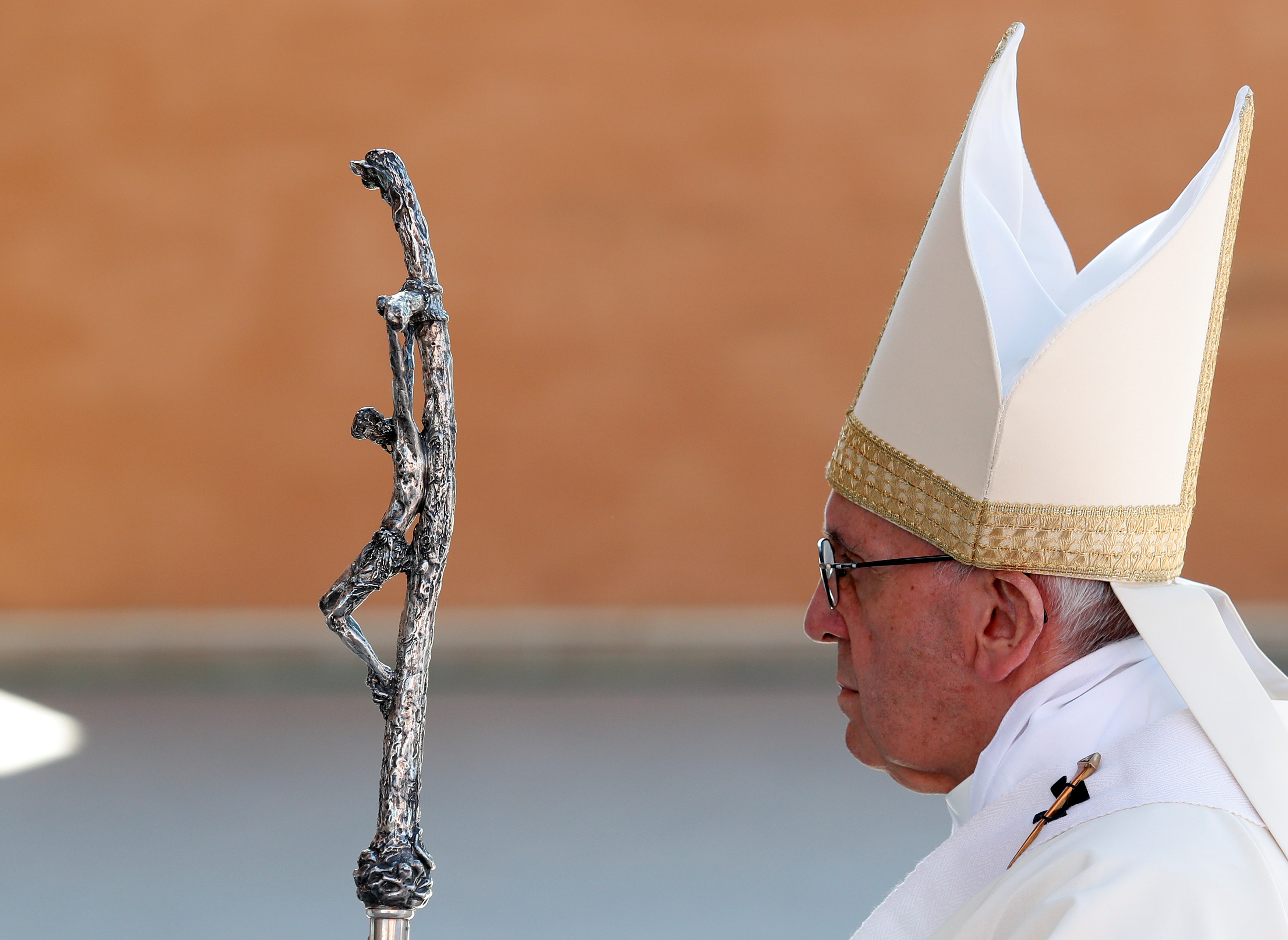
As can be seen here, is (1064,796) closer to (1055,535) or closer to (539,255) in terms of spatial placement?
(1055,535)

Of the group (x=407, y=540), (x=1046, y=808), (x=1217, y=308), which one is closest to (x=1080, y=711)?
(x=1046, y=808)

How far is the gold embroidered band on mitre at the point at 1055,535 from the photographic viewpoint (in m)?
1.25

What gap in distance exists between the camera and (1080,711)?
4.04 feet

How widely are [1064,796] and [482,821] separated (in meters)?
3.53

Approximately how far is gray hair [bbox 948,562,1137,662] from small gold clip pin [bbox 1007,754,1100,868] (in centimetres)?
11

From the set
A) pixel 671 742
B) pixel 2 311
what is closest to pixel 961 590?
pixel 671 742

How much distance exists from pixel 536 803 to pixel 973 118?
3695mm

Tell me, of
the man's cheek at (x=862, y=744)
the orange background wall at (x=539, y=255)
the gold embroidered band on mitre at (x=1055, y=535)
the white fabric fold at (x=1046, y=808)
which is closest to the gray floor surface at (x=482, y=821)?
the orange background wall at (x=539, y=255)

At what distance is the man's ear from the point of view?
4.12 ft

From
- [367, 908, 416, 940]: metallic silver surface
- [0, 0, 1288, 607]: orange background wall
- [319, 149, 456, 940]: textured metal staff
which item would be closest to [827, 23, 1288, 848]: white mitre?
[319, 149, 456, 940]: textured metal staff

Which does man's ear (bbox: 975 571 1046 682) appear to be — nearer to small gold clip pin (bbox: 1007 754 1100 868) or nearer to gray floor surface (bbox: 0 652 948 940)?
small gold clip pin (bbox: 1007 754 1100 868)

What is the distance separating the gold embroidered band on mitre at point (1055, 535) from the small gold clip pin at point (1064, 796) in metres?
0.17

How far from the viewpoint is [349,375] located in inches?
273

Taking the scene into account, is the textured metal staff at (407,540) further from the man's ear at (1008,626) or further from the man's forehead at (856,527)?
the man's ear at (1008,626)
